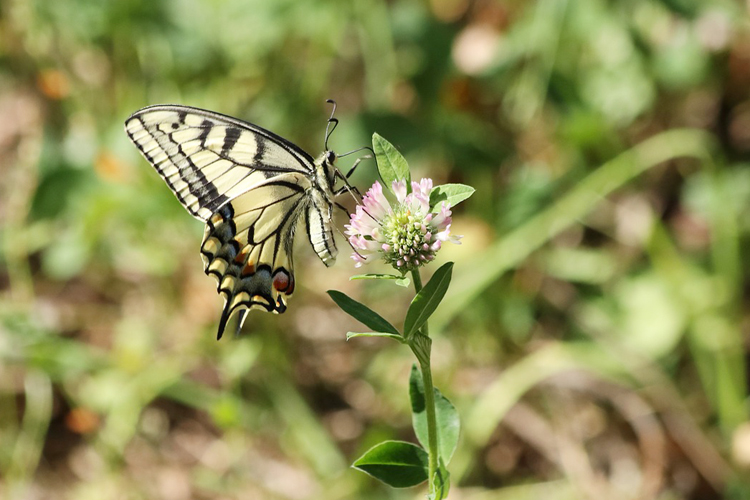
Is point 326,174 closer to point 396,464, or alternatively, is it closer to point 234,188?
point 234,188

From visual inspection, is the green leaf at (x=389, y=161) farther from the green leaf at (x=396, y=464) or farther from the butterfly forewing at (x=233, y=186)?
the butterfly forewing at (x=233, y=186)

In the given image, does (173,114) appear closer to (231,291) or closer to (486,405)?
(231,291)

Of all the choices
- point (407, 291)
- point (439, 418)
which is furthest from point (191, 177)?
point (407, 291)

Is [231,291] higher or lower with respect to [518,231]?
lower

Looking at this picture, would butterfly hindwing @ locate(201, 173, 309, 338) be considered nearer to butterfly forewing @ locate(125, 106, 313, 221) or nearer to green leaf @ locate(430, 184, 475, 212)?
butterfly forewing @ locate(125, 106, 313, 221)

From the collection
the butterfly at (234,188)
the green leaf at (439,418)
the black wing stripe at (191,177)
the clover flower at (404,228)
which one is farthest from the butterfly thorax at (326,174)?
the green leaf at (439,418)

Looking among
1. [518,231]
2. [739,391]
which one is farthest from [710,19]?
[739,391]
